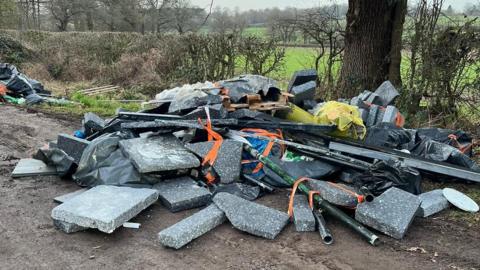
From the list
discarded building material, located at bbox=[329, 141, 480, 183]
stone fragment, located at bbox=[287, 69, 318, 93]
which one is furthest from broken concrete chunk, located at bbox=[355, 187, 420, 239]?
stone fragment, located at bbox=[287, 69, 318, 93]

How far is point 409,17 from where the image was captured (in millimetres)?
9055

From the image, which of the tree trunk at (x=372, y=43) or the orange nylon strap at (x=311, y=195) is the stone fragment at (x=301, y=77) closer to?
the tree trunk at (x=372, y=43)

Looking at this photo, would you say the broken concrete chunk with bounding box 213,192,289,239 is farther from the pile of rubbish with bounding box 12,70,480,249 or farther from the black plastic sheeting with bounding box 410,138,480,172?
the black plastic sheeting with bounding box 410,138,480,172

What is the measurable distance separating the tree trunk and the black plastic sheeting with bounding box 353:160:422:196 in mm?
4574

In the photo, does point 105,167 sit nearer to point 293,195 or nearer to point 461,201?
point 293,195

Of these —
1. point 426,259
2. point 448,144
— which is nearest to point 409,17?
point 448,144

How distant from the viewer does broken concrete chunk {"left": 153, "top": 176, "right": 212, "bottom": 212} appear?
4.78 m

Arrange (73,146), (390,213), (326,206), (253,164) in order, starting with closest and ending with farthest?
(390,213) < (326,206) < (253,164) < (73,146)

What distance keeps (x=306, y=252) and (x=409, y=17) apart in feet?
22.5

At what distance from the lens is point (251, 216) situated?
4.34 m

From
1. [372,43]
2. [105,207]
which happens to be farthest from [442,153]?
[105,207]

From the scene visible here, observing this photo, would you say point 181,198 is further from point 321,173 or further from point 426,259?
point 426,259

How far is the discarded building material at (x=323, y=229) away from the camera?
4.12 m

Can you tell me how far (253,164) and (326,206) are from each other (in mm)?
1297
